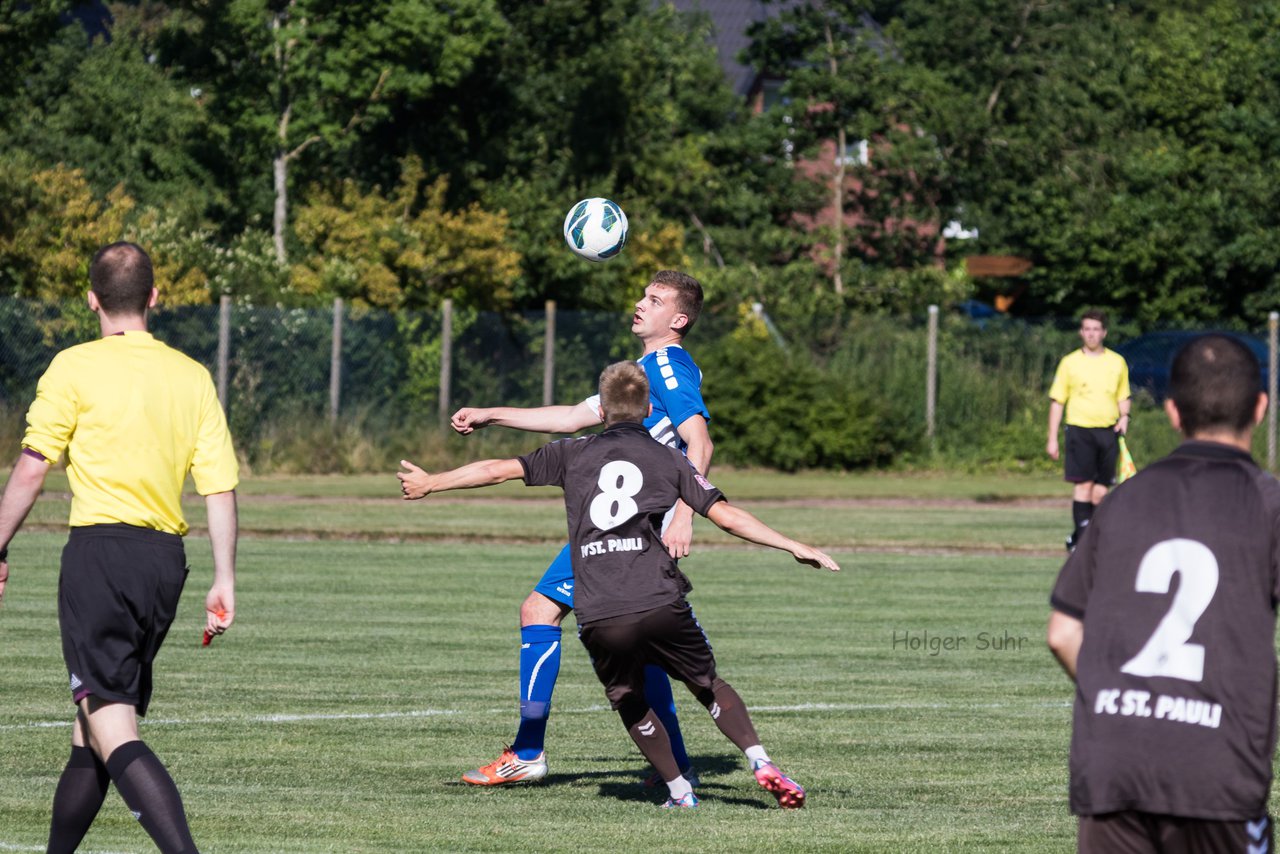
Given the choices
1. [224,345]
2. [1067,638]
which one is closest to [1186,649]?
[1067,638]

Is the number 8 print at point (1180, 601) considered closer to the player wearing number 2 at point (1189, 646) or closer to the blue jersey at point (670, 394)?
the player wearing number 2 at point (1189, 646)

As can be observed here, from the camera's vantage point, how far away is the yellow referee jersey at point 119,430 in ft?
19.4

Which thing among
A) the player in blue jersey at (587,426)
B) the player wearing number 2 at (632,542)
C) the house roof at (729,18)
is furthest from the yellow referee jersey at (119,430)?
the house roof at (729,18)

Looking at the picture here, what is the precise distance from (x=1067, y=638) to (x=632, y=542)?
307 cm

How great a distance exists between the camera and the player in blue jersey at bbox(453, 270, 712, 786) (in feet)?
26.9

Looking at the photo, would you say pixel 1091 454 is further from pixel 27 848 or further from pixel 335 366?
pixel 27 848

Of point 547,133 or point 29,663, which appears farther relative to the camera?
point 547,133

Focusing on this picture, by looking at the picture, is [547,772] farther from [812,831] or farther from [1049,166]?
[1049,166]

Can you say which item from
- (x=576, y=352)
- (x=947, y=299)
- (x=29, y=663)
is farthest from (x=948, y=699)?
(x=947, y=299)

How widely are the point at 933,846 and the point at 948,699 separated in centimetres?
401

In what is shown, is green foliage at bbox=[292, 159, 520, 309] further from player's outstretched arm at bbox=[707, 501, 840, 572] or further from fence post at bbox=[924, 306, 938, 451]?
player's outstretched arm at bbox=[707, 501, 840, 572]

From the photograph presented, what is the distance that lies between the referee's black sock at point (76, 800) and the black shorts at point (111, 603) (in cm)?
25

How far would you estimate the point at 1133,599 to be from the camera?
436cm

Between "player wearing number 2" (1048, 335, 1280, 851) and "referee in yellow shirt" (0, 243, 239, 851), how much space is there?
8.89 ft
